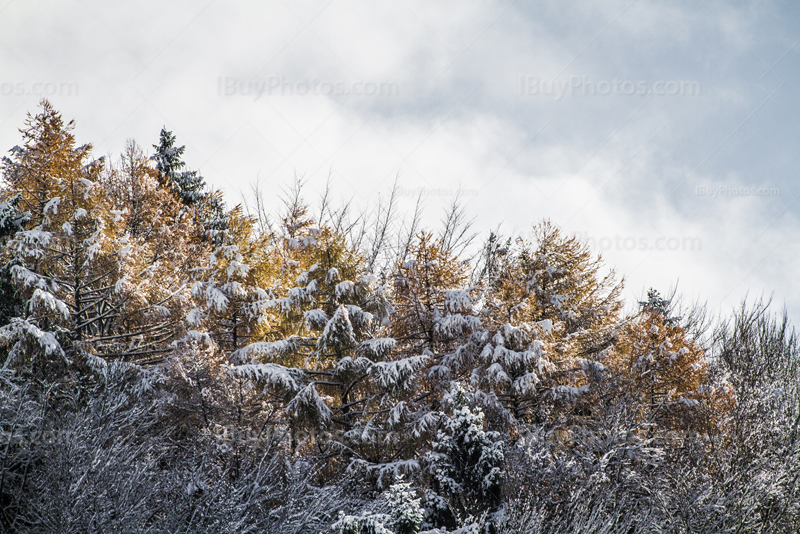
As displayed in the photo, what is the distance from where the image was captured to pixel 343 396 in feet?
44.7

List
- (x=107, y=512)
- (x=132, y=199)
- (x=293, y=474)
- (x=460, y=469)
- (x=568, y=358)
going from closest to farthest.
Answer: (x=107, y=512) → (x=293, y=474) → (x=460, y=469) → (x=568, y=358) → (x=132, y=199)

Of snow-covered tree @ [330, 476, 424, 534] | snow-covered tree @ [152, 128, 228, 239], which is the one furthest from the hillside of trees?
snow-covered tree @ [152, 128, 228, 239]

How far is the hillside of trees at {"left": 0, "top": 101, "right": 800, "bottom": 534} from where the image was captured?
26.7 ft

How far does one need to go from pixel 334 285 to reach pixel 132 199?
12825mm

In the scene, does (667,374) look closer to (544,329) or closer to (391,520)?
(544,329)

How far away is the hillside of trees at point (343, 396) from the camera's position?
26.7 feet

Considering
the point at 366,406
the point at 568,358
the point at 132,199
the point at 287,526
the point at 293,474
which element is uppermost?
the point at 132,199

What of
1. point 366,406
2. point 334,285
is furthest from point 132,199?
point 366,406

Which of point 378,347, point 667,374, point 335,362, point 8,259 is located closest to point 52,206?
point 8,259

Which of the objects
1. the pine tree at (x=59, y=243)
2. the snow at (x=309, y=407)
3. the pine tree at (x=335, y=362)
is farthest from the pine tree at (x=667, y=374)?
the pine tree at (x=59, y=243)

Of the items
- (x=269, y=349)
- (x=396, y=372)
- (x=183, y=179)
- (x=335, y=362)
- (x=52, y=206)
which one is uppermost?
(x=183, y=179)

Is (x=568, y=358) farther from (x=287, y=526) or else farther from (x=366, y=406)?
(x=287, y=526)

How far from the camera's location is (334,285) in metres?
14.4

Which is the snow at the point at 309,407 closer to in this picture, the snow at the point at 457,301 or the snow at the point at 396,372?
the snow at the point at 396,372
